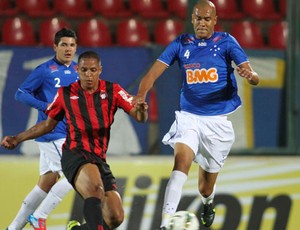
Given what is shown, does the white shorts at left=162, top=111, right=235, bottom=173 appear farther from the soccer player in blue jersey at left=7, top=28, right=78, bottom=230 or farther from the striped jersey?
the soccer player in blue jersey at left=7, top=28, right=78, bottom=230

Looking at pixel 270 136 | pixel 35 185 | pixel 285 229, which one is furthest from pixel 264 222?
pixel 35 185

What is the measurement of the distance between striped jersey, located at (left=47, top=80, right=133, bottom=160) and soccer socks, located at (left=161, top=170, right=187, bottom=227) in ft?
1.93

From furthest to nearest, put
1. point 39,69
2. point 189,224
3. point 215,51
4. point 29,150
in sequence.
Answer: point 29,150 → point 39,69 → point 215,51 → point 189,224

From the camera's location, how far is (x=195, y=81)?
24.8ft

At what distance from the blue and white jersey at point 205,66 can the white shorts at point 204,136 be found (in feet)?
0.27

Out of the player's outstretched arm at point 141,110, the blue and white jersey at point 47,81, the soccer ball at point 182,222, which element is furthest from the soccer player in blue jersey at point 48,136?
the soccer ball at point 182,222

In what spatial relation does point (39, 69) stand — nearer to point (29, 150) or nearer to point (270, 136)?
point (29, 150)

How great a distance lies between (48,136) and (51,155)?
0.56 feet

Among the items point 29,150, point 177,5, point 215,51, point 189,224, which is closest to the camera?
point 189,224

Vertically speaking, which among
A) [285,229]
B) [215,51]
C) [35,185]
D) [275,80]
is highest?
[215,51]

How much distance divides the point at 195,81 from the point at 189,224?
1.28 metres

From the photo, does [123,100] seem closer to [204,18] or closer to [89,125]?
[89,125]

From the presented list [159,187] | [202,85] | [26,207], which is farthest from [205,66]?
[26,207]

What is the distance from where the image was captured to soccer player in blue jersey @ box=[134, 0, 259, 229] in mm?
7398
